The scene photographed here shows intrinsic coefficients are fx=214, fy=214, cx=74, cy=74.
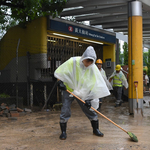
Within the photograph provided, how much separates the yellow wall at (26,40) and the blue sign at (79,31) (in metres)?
0.44

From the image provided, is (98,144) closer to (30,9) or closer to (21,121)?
(21,121)

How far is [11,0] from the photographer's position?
Result: 25.6ft

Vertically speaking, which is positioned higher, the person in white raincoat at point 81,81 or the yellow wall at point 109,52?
the yellow wall at point 109,52

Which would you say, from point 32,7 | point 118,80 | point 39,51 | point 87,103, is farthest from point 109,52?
point 87,103

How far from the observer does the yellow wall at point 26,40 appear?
335 inches

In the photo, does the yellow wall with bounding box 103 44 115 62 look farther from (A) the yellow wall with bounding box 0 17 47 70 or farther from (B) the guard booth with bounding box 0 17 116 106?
(A) the yellow wall with bounding box 0 17 47 70

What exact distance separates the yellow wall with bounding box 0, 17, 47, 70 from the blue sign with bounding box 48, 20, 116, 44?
17.3 inches

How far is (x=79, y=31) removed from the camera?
10.0m

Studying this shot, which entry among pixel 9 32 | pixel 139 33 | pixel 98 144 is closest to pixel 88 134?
pixel 98 144

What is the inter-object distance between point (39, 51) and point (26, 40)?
1052 millimetres

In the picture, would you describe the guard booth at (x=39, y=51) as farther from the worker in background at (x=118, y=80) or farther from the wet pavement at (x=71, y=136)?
the wet pavement at (x=71, y=136)

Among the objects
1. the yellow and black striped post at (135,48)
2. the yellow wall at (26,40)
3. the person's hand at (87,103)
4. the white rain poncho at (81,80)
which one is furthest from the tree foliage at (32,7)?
the person's hand at (87,103)

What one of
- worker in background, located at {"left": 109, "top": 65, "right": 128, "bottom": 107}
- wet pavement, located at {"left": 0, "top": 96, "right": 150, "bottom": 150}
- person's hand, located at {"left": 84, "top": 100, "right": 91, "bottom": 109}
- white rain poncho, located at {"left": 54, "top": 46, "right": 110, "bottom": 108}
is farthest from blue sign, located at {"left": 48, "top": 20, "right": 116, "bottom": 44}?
person's hand, located at {"left": 84, "top": 100, "right": 91, "bottom": 109}

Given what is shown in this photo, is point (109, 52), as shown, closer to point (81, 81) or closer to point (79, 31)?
point (79, 31)
